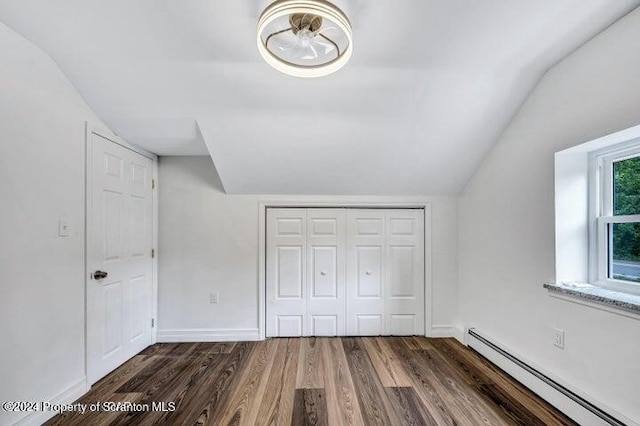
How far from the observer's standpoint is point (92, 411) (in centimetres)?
175

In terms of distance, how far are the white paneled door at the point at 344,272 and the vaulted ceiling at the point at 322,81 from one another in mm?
418

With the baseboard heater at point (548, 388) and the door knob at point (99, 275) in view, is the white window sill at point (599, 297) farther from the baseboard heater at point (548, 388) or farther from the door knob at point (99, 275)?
the door knob at point (99, 275)

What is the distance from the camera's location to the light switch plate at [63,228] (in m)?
1.75

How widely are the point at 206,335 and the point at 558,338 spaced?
9.56 ft

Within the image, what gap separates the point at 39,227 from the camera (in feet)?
5.31

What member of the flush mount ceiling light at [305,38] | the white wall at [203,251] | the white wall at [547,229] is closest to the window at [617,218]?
the white wall at [547,229]

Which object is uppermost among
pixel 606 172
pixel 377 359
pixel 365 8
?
pixel 365 8

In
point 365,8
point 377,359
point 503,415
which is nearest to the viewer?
point 365,8

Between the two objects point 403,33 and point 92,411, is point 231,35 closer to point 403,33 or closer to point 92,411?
point 403,33

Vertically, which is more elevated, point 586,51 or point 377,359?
point 586,51

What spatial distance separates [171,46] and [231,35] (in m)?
0.38

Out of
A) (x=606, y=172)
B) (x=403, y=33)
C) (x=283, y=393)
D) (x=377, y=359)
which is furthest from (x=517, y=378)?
(x=403, y=33)

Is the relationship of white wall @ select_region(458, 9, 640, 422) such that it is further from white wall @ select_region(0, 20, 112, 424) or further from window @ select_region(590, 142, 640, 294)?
white wall @ select_region(0, 20, 112, 424)

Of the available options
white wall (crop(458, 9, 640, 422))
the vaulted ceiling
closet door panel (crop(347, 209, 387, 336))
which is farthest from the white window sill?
closet door panel (crop(347, 209, 387, 336))
